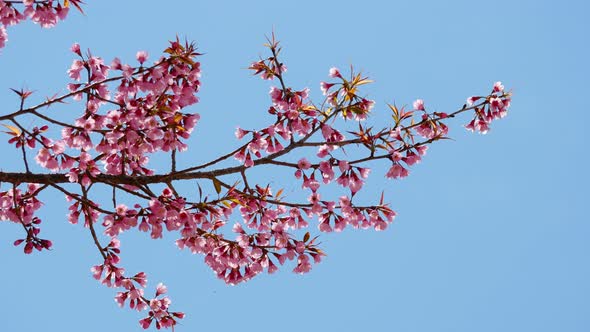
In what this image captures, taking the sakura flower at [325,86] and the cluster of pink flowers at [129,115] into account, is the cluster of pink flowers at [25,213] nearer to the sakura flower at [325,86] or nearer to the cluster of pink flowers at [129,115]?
the cluster of pink flowers at [129,115]

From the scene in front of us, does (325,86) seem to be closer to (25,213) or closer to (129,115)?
(129,115)

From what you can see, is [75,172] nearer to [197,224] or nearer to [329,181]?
[197,224]

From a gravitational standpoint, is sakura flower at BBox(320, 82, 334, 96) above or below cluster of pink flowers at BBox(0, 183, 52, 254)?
above

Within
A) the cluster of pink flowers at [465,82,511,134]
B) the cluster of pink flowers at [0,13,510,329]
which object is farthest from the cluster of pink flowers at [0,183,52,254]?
the cluster of pink flowers at [465,82,511,134]

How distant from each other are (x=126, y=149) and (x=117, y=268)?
1588 millimetres

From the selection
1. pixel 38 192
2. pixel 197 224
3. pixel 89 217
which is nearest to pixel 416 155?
pixel 197 224

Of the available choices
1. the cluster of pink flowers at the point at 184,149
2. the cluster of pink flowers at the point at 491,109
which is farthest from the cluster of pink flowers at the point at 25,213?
the cluster of pink flowers at the point at 491,109

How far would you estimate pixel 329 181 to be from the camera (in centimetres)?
819

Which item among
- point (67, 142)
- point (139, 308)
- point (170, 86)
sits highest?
point (170, 86)

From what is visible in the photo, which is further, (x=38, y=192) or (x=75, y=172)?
(x=38, y=192)

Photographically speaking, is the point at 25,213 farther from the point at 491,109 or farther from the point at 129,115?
the point at 491,109

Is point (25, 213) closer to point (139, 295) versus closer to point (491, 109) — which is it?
point (139, 295)

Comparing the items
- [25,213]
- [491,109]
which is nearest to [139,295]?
[25,213]

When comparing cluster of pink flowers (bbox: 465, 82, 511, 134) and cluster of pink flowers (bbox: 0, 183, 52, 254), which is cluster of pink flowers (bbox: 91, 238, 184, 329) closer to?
cluster of pink flowers (bbox: 0, 183, 52, 254)
